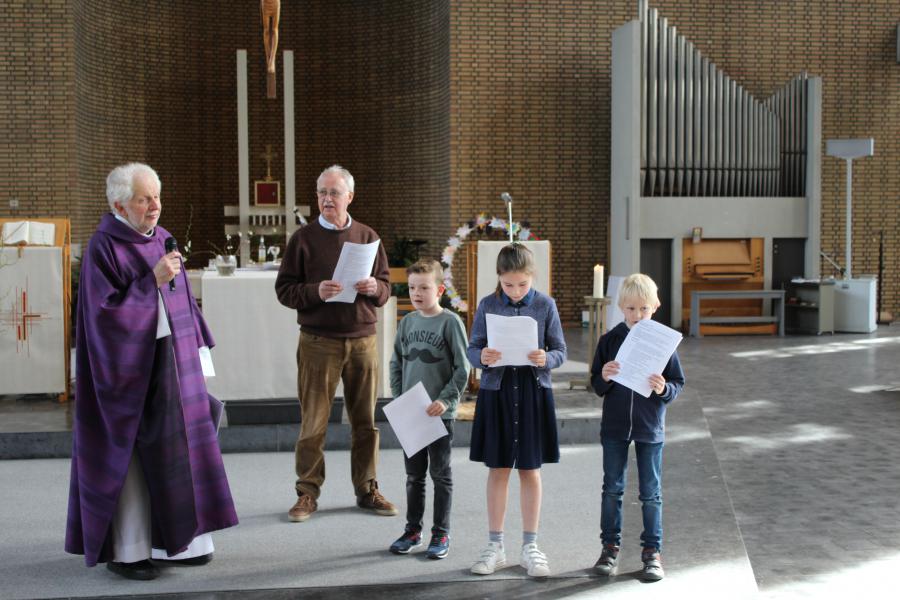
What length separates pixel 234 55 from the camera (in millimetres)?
16672

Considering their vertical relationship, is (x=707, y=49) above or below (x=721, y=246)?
above

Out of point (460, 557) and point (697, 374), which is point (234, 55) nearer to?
point (697, 374)

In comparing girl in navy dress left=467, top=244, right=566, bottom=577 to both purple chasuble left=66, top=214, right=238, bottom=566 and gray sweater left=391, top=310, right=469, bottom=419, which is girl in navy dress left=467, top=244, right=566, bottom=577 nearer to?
gray sweater left=391, top=310, right=469, bottom=419

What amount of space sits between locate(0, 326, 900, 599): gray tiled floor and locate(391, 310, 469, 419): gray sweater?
27.4 inches

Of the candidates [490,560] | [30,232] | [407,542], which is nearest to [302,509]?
[407,542]

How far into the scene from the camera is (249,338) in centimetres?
663

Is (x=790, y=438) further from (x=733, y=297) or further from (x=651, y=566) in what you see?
(x=733, y=297)

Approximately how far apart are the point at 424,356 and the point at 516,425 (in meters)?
0.54

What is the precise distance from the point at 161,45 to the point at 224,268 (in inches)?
393

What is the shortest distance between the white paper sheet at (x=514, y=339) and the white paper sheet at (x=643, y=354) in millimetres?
342

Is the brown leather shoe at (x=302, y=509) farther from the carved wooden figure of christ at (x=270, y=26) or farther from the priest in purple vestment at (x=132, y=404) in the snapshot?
the carved wooden figure of christ at (x=270, y=26)

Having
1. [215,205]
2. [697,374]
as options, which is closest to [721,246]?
[697,374]

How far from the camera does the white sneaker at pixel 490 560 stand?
4.13 metres

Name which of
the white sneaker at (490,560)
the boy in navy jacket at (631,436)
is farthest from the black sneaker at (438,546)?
the boy in navy jacket at (631,436)
